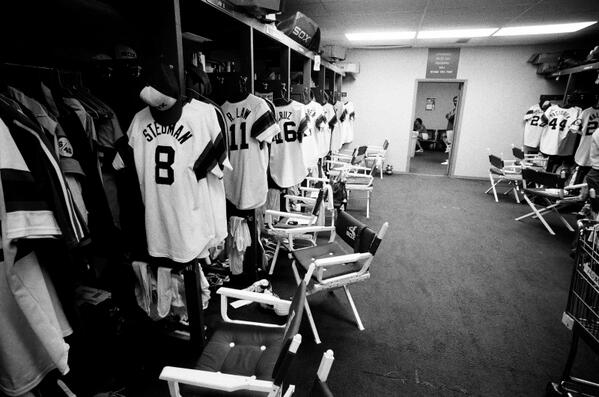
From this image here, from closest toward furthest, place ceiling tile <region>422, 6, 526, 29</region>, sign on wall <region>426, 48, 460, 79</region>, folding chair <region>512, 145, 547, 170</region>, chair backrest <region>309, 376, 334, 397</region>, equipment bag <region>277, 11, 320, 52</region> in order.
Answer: chair backrest <region>309, 376, 334, 397</region> < equipment bag <region>277, 11, 320, 52</region> < ceiling tile <region>422, 6, 526, 29</region> < folding chair <region>512, 145, 547, 170</region> < sign on wall <region>426, 48, 460, 79</region>

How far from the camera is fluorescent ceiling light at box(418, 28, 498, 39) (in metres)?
5.20

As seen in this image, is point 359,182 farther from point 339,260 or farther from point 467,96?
point 467,96

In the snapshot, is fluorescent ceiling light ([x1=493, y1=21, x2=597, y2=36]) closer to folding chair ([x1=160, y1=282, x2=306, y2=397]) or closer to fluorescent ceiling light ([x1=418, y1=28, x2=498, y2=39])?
fluorescent ceiling light ([x1=418, y1=28, x2=498, y2=39])

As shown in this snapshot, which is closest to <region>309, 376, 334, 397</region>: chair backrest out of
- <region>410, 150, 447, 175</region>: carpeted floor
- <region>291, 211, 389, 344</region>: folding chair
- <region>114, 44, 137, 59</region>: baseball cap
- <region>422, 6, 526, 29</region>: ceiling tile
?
<region>291, 211, 389, 344</region>: folding chair

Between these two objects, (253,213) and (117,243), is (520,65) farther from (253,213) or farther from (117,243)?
(117,243)

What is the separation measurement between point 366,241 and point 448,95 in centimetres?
1095

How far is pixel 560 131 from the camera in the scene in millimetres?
5176

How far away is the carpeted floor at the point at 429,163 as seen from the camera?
803 centimetres

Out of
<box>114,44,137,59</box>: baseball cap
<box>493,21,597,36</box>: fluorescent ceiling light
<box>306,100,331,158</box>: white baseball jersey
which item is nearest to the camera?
<box>114,44,137,59</box>: baseball cap

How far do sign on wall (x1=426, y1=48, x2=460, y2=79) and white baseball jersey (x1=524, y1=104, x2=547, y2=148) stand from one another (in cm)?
177

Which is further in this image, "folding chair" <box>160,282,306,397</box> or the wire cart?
the wire cart

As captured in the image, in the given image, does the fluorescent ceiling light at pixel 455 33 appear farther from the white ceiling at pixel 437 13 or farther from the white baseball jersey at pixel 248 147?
the white baseball jersey at pixel 248 147

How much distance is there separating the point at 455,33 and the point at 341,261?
544cm

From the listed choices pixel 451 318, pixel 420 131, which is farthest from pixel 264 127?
pixel 420 131
